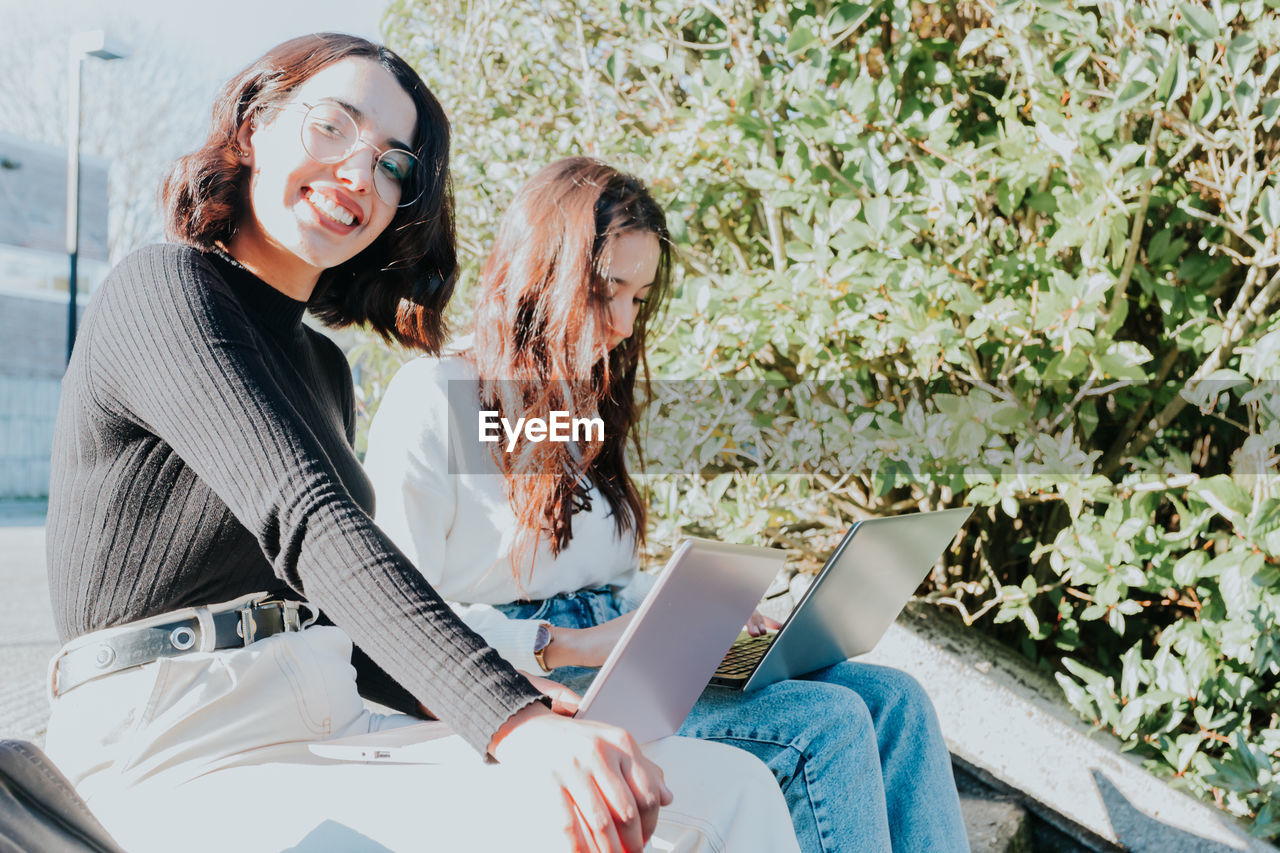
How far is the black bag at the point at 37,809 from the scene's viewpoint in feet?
2.63

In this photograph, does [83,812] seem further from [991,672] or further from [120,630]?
[991,672]

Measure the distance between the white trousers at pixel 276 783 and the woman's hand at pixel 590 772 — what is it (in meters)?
0.02

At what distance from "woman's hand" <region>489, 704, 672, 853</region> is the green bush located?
155 centimetres

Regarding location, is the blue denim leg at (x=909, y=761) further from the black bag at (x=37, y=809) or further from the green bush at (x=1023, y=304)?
the black bag at (x=37, y=809)

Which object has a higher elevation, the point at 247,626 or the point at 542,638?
the point at 247,626

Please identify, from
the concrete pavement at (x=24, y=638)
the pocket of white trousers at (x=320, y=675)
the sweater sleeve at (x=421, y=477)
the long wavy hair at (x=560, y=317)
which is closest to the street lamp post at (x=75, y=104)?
the concrete pavement at (x=24, y=638)

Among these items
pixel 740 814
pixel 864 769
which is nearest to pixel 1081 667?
pixel 864 769

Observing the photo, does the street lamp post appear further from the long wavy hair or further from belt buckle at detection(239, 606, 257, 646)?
belt buckle at detection(239, 606, 257, 646)

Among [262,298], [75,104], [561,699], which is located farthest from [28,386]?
[561,699]

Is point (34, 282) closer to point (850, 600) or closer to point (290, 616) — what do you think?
point (290, 616)

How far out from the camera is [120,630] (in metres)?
1.24

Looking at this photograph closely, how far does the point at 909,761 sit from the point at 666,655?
0.82m

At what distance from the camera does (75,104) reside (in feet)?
34.7

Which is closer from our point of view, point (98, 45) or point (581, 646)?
point (581, 646)
